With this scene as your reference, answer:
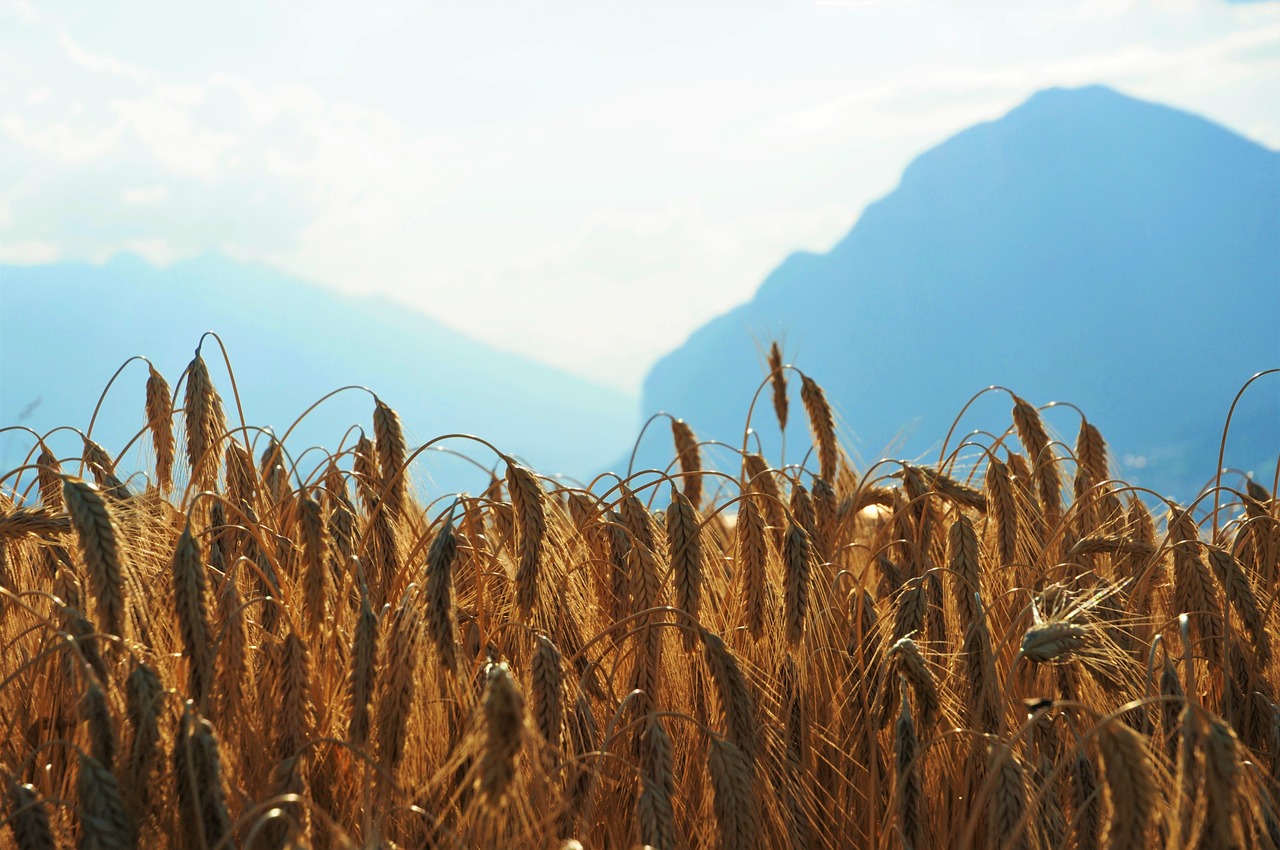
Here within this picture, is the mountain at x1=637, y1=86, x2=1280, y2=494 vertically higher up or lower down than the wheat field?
higher up

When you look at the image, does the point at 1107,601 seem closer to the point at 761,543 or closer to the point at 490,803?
the point at 761,543

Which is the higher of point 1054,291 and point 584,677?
point 1054,291

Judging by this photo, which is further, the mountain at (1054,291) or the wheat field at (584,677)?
the mountain at (1054,291)

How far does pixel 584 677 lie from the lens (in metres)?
1.74

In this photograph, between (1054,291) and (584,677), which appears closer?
(584,677)

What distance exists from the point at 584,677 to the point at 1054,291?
340ft

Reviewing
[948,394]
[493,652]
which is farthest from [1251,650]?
[948,394]

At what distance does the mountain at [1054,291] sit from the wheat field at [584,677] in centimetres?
8074

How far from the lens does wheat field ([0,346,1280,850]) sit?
4.25 feet

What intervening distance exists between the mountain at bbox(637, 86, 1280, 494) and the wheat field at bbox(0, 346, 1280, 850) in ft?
265

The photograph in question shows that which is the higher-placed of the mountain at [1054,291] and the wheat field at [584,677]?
the mountain at [1054,291]

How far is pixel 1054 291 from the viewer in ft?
314

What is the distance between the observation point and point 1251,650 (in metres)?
2.20

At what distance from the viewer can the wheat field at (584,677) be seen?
1294 millimetres
